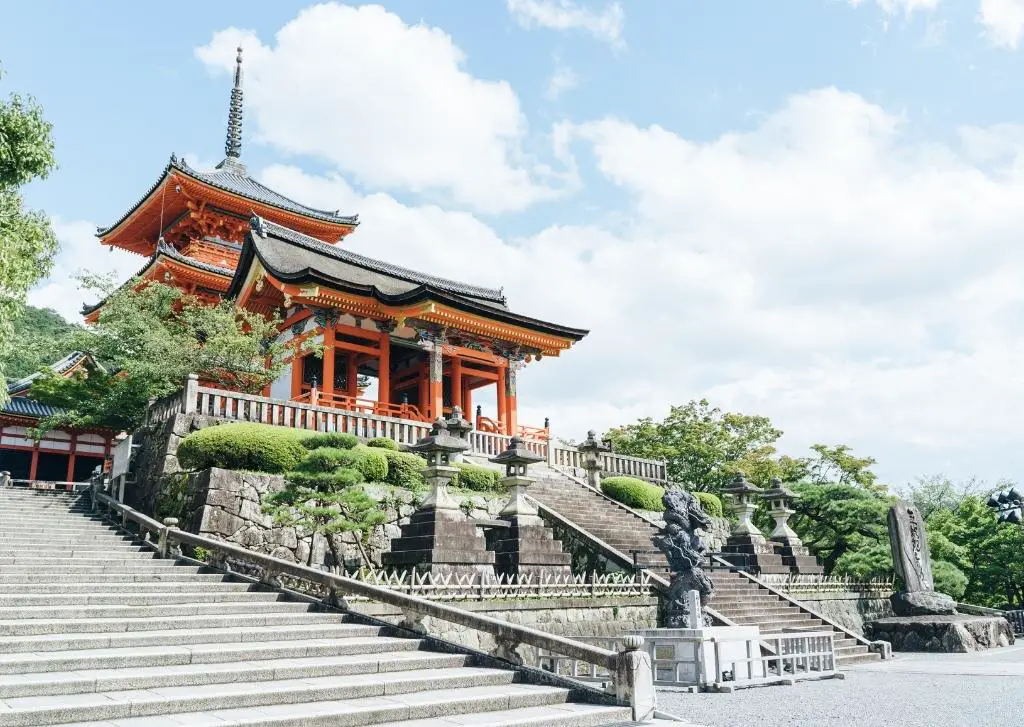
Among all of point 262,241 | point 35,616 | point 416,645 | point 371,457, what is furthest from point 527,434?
point 35,616

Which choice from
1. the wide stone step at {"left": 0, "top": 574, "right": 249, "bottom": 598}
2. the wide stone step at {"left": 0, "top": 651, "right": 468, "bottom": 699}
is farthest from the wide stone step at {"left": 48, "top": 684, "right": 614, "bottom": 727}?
the wide stone step at {"left": 0, "top": 574, "right": 249, "bottom": 598}

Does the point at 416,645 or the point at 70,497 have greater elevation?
the point at 70,497

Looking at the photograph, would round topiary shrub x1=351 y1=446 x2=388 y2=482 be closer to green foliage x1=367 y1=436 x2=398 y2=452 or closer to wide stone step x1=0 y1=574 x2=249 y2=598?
green foliage x1=367 y1=436 x2=398 y2=452

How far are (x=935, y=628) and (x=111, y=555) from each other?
18065mm

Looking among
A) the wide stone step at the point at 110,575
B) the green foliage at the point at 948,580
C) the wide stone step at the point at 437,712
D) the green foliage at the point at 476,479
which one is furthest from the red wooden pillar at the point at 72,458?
the green foliage at the point at 948,580

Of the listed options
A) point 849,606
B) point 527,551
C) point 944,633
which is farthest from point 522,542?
point 849,606

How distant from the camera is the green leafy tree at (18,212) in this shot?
43.2ft

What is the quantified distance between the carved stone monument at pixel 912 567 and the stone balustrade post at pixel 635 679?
15177 mm

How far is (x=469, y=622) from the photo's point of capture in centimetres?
936

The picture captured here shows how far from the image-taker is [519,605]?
43.1 ft

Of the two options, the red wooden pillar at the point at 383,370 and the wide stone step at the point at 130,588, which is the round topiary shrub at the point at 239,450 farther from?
the red wooden pillar at the point at 383,370

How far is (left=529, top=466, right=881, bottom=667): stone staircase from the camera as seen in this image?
16.2 metres

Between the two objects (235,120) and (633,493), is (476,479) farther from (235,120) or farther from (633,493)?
(235,120)

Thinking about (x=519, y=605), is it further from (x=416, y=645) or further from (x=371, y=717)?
(x=371, y=717)
